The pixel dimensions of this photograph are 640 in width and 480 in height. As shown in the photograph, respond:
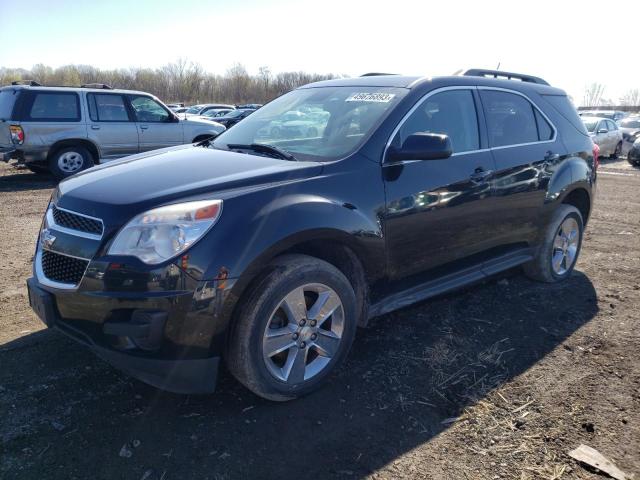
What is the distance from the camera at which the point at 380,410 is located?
2.86 m

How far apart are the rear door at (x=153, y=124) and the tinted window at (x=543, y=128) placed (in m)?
8.84

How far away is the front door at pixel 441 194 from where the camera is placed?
328 cm

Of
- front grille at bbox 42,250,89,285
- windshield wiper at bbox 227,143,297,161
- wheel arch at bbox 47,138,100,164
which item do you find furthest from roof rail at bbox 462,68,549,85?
wheel arch at bbox 47,138,100,164

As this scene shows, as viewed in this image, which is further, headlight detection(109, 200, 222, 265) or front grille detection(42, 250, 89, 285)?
front grille detection(42, 250, 89, 285)

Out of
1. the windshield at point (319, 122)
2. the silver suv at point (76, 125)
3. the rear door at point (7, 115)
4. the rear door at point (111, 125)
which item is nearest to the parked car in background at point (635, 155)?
the silver suv at point (76, 125)

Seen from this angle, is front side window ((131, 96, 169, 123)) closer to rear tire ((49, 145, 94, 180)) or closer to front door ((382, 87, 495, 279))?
rear tire ((49, 145, 94, 180))

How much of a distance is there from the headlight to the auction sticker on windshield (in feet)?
5.35

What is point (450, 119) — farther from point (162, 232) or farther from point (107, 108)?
point (107, 108)

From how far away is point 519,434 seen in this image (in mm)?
2682

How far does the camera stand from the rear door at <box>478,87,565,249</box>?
160 inches

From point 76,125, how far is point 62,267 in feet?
29.1

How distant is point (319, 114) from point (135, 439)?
8.09 ft

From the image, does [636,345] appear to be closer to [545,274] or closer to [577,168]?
[545,274]

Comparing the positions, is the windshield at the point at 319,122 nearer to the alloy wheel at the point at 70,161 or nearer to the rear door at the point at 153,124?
the alloy wheel at the point at 70,161
